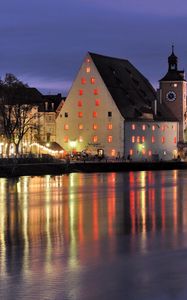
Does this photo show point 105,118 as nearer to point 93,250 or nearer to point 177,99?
point 177,99

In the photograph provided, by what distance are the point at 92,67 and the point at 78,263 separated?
104m

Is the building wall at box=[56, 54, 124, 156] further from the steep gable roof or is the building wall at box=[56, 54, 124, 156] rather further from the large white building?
the steep gable roof

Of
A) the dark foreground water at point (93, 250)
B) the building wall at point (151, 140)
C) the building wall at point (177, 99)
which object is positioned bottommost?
the dark foreground water at point (93, 250)

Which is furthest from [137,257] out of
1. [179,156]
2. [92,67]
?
[179,156]

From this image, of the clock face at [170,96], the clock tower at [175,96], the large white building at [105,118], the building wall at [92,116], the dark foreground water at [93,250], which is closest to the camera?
the dark foreground water at [93,250]

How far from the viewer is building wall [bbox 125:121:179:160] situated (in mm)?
127938

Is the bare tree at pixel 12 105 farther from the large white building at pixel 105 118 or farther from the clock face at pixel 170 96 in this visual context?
the clock face at pixel 170 96

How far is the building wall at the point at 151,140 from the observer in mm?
127938

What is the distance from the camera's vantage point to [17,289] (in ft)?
68.1

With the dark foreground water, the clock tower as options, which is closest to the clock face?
the clock tower

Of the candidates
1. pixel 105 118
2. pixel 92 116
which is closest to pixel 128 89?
pixel 105 118

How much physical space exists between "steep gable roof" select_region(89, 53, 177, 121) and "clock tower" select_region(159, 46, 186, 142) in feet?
6.15

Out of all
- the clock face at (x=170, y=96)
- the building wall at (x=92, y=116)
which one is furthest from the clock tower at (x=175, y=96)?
the building wall at (x=92, y=116)

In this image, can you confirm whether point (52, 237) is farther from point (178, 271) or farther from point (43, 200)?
point (43, 200)
